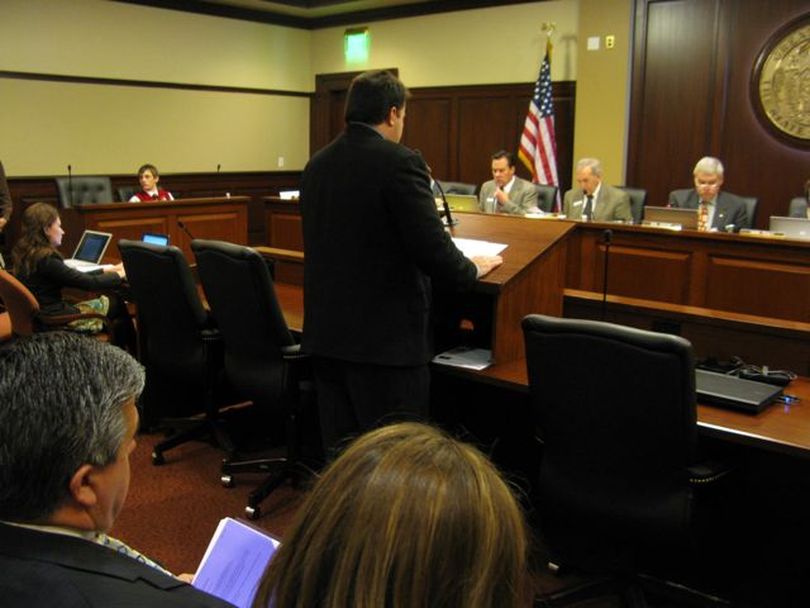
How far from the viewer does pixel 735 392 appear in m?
2.26

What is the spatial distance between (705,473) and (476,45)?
6.99 m

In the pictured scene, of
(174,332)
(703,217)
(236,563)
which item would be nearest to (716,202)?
(703,217)

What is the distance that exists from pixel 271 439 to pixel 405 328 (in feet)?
5.53

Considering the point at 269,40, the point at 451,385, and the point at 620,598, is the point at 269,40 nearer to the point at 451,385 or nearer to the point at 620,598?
the point at 451,385

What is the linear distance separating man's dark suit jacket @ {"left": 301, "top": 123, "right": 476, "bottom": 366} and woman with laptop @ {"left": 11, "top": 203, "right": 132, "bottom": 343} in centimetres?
198

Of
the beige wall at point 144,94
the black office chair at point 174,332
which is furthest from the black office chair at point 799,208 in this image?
the beige wall at point 144,94

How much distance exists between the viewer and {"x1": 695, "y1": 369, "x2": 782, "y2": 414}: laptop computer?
219 centimetres

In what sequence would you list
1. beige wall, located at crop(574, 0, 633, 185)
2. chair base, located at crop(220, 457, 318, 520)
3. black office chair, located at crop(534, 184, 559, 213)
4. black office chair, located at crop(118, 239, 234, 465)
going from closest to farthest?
1. chair base, located at crop(220, 457, 318, 520)
2. black office chair, located at crop(118, 239, 234, 465)
3. black office chair, located at crop(534, 184, 559, 213)
4. beige wall, located at crop(574, 0, 633, 185)

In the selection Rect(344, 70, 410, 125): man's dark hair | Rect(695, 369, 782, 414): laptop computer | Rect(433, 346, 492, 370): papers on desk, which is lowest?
Rect(433, 346, 492, 370): papers on desk

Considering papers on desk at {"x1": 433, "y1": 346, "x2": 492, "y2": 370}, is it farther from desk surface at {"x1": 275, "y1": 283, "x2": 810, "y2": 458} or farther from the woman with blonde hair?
the woman with blonde hair

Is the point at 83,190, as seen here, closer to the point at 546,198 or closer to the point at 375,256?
the point at 546,198

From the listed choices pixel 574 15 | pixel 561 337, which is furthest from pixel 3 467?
pixel 574 15

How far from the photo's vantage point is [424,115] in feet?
29.3

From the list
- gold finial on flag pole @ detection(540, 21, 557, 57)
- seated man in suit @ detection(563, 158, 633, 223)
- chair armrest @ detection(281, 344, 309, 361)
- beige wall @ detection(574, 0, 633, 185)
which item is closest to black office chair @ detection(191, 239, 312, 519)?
chair armrest @ detection(281, 344, 309, 361)
